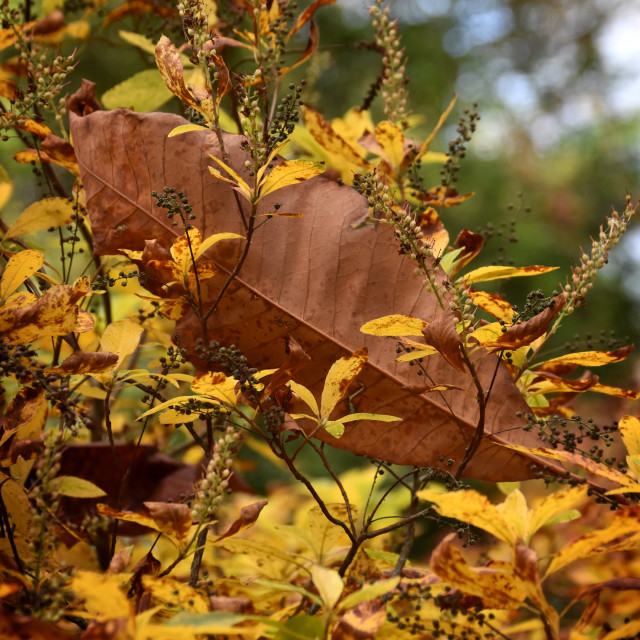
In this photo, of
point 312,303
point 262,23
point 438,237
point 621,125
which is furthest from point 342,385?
point 621,125

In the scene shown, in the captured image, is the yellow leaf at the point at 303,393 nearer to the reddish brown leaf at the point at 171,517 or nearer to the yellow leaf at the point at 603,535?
the reddish brown leaf at the point at 171,517

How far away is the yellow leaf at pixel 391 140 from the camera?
2.67 feet

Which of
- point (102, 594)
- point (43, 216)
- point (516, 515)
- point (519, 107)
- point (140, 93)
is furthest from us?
point (519, 107)

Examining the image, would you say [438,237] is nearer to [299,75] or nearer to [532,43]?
[299,75]

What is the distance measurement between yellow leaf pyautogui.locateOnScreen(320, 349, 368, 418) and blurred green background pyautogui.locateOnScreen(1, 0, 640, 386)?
326mm

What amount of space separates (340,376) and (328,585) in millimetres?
189

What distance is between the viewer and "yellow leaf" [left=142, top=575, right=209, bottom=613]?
20.4 inches

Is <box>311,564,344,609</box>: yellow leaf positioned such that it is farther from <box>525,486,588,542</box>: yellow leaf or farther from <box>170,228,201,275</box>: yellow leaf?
<box>170,228,201,275</box>: yellow leaf

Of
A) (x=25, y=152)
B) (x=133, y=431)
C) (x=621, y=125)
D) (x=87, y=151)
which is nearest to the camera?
(x=87, y=151)

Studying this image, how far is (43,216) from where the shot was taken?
2.63ft

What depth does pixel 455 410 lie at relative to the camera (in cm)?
72

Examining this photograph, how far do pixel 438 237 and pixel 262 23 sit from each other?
34 centimetres

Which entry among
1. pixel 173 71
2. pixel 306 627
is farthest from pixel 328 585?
pixel 173 71

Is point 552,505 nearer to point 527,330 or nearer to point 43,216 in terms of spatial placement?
point 527,330
